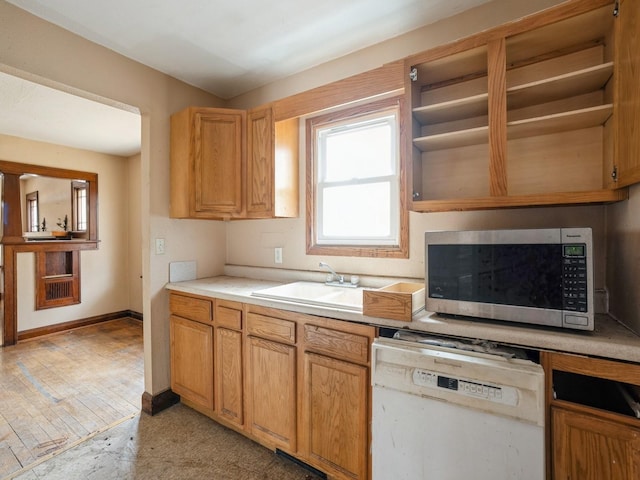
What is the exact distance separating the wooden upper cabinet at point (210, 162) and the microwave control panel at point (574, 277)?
194 centimetres

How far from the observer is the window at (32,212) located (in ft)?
12.8

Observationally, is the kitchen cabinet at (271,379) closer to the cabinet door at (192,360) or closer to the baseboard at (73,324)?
the cabinet door at (192,360)

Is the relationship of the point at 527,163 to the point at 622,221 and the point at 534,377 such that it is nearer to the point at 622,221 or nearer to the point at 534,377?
the point at 622,221

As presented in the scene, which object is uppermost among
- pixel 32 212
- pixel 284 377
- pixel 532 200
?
pixel 32 212

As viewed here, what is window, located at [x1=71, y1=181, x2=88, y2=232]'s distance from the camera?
433 centimetres

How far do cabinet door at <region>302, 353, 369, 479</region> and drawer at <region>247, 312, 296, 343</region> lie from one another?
0.16 m

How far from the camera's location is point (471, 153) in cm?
172

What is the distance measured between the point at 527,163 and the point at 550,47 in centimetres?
53

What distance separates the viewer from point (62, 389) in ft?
8.65

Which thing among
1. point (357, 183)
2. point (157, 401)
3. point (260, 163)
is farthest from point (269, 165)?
point (157, 401)

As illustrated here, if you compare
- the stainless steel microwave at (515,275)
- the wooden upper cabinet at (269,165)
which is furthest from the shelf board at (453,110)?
the wooden upper cabinet at (269,165)

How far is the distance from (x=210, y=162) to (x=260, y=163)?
39 centimetres

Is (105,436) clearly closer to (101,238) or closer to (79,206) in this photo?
(101,238)

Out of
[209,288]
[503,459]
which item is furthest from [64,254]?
[503,459]
